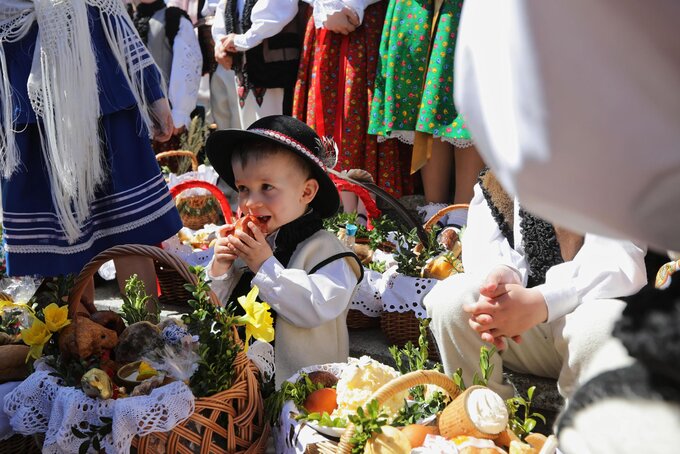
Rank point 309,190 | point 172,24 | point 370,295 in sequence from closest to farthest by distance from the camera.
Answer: point 309,190, point 370,295, point 172,24

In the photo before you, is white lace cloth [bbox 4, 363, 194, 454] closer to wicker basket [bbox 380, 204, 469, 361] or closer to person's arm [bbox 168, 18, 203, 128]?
wicker basket [bbox 380, 204, 469, 361]

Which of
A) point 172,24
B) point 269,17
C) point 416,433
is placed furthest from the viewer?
point 172,24

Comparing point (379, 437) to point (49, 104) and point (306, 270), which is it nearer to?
point (306, 270)

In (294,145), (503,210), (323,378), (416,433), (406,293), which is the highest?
(294,145)

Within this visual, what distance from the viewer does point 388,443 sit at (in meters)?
1.53

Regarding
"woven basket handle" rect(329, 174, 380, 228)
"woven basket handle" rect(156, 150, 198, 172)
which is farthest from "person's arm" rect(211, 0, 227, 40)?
"woven basket handle" rect(329, 174, 380, 228)

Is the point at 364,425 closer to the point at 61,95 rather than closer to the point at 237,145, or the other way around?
the point at 237,145

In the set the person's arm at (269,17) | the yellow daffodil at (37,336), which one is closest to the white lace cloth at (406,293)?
the yellow daffodil at (37,336)

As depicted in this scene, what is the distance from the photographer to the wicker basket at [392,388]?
61.6 inches

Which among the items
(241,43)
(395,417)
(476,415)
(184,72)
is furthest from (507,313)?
(184,72)

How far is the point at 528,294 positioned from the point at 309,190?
94 cm

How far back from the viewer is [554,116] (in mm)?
626

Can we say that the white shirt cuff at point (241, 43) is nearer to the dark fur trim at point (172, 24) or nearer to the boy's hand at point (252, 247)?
the dark fur trim at point (172, 24)

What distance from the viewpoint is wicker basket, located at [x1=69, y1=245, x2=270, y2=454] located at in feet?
5.40
